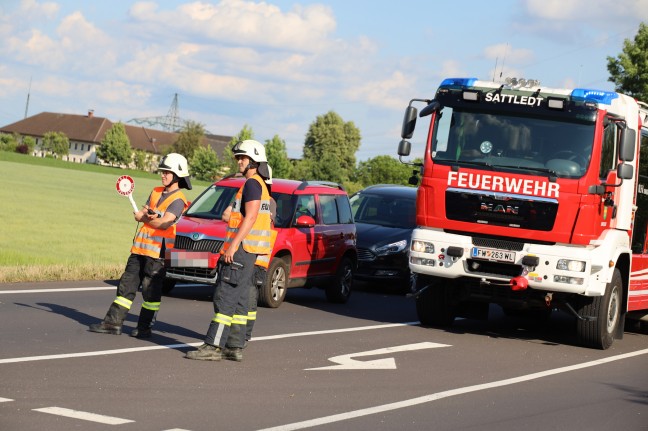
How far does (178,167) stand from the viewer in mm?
11938

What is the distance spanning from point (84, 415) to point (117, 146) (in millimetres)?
157583

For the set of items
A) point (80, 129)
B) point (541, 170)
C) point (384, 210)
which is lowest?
point (384, 210)

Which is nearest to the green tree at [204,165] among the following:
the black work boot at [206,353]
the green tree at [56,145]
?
the green tree at [56,145]

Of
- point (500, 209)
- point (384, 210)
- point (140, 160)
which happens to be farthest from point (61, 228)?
point (140, 160)

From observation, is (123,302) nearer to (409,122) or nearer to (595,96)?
(409,122)

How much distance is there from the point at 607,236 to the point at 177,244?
596 centimetres

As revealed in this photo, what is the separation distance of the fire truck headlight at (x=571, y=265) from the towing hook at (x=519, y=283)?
422mm

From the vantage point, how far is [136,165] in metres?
161

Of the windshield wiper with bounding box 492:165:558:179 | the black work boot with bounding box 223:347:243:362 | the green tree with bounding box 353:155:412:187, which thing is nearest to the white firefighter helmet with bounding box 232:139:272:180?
the black work boot with bounding box 223:347:243:362

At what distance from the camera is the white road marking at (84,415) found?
756 centimetres

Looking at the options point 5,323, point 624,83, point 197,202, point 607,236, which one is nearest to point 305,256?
point 197,202

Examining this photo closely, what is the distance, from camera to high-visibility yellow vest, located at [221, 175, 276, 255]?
1072 centimetres

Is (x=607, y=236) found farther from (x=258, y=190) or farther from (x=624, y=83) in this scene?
(x=624, y=83)

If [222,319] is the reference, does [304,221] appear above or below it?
above
